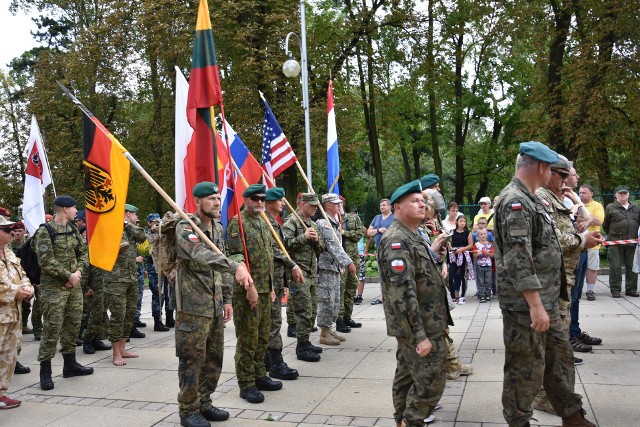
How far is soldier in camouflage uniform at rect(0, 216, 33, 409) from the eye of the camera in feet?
19.8

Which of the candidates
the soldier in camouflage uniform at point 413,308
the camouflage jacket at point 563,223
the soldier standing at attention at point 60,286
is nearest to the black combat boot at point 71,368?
the soldier standing at attention at point 60,286

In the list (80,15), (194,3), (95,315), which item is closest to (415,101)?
(194,3)

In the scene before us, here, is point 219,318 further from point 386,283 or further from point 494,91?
point 494,91

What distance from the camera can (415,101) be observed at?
29516mm

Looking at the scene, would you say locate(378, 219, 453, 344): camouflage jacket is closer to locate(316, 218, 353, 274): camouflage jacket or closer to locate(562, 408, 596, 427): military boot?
locate(562, 408, 596, 427): military boot

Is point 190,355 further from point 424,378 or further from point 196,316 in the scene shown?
point 424,378

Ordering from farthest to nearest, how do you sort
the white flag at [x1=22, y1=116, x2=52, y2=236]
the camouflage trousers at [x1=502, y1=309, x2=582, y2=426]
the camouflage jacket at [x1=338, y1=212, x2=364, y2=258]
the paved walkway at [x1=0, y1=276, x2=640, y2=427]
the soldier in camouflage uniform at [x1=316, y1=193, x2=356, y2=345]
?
the camouflage jacket at [x1=338, y1=212, x2=364, y2=258], the white flag at [x1=22, y1=116, x2=52, y2=236], the soldier in camouflage uniform at [x1=316, y1=193, x2=356, y2=345], the paved walkway at [x1=0, y1=276, x2=640, y2=427], the camouflage trousers at [x1=502, y1=309, x2=582, y2=426]

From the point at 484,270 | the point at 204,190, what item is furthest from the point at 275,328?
the point at 484,270

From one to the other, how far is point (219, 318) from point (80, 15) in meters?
28.3

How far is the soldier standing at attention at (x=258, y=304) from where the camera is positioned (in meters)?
5.91

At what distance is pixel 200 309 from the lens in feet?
16.7

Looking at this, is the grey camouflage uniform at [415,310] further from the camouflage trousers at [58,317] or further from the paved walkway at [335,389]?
the camouflage trousers at [58,317]

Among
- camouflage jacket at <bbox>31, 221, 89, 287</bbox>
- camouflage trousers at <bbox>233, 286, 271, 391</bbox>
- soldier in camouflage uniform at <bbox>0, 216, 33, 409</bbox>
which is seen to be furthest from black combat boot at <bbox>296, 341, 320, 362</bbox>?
soldier in camouflage uniform at <bbox>0, 216, 33, 409</bbox>

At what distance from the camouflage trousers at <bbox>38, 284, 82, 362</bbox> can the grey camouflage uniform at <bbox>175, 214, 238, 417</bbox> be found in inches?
97.3
